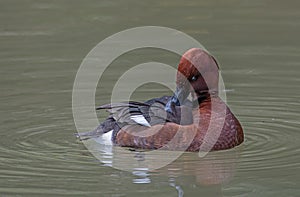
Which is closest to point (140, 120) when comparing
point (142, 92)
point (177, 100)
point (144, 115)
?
point (144, 115)

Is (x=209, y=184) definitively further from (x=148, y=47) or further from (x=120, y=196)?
(x=148, y=47)

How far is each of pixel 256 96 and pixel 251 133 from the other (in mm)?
1385

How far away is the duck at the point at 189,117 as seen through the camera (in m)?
8.77

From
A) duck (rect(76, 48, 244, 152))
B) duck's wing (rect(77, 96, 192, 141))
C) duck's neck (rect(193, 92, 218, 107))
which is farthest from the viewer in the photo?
duck's neck (rect(193, 92, 218, 107))

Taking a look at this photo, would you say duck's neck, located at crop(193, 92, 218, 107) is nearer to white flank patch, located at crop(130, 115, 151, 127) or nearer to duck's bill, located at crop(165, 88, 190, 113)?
duck's bill, located at crop(165, 88, 190, 113)

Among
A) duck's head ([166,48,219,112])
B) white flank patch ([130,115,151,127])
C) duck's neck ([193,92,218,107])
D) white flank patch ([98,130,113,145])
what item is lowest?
white flank patch ([98,130,113,145])

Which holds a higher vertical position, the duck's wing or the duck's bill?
the duck's bill

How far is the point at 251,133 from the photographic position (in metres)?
9.41

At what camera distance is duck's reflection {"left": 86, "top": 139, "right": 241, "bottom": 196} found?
26.2ft

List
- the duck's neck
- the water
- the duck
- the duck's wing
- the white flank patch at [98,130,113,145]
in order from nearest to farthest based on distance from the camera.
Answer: the water < the duck < the duck's wing < the duck's neck < the white flank patch at [98,130,113,145]

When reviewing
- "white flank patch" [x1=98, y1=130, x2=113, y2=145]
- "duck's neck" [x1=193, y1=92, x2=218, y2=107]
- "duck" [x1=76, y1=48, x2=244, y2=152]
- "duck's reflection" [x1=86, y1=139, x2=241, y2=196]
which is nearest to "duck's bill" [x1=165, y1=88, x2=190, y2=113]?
"duck" [x1=76, y1=48, x2=244, y2=152]

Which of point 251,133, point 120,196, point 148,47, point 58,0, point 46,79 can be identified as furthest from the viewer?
point 58,0

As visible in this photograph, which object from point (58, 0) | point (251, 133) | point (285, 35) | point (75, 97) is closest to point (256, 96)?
point (251, 133)

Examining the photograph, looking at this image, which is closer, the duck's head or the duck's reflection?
the duck's reflection
